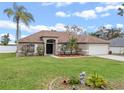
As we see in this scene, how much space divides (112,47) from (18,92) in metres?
42.3

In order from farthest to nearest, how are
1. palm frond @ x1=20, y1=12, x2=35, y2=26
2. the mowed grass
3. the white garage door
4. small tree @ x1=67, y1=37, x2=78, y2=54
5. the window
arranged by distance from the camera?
the white garage door < small tree @ x1=67, y1=37, x2=78, y2=54 < palm frond @ x1=20, y1=12, x2=35, y2=26 < the window < the mowed grass

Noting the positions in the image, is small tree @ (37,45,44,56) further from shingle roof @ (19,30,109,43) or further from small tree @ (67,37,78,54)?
small tree @ (67,37,78,54)

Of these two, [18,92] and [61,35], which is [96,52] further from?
[18,92]

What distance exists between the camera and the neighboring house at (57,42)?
3372 centimetres

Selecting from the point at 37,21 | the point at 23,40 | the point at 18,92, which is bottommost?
the point at 18,92

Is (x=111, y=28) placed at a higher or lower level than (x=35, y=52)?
higher

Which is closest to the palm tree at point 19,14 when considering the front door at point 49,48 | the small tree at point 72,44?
the front door at point 49,48

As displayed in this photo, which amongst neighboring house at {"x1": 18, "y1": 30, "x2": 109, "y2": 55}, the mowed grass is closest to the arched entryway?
neighboring house at {"x1": 18, "y1": 30, "x2": 109, "y2": 55}

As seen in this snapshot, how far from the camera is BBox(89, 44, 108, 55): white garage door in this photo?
36.2 metres

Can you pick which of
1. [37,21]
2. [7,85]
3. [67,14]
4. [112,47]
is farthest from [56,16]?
[7,85]

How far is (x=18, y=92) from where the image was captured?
862 cm

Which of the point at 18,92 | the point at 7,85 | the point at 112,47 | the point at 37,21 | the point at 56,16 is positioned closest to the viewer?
the point at 18,92

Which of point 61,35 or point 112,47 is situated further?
point 112,47

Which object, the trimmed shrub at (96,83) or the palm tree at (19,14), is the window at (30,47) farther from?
the trimmed shrub at (96,83)
